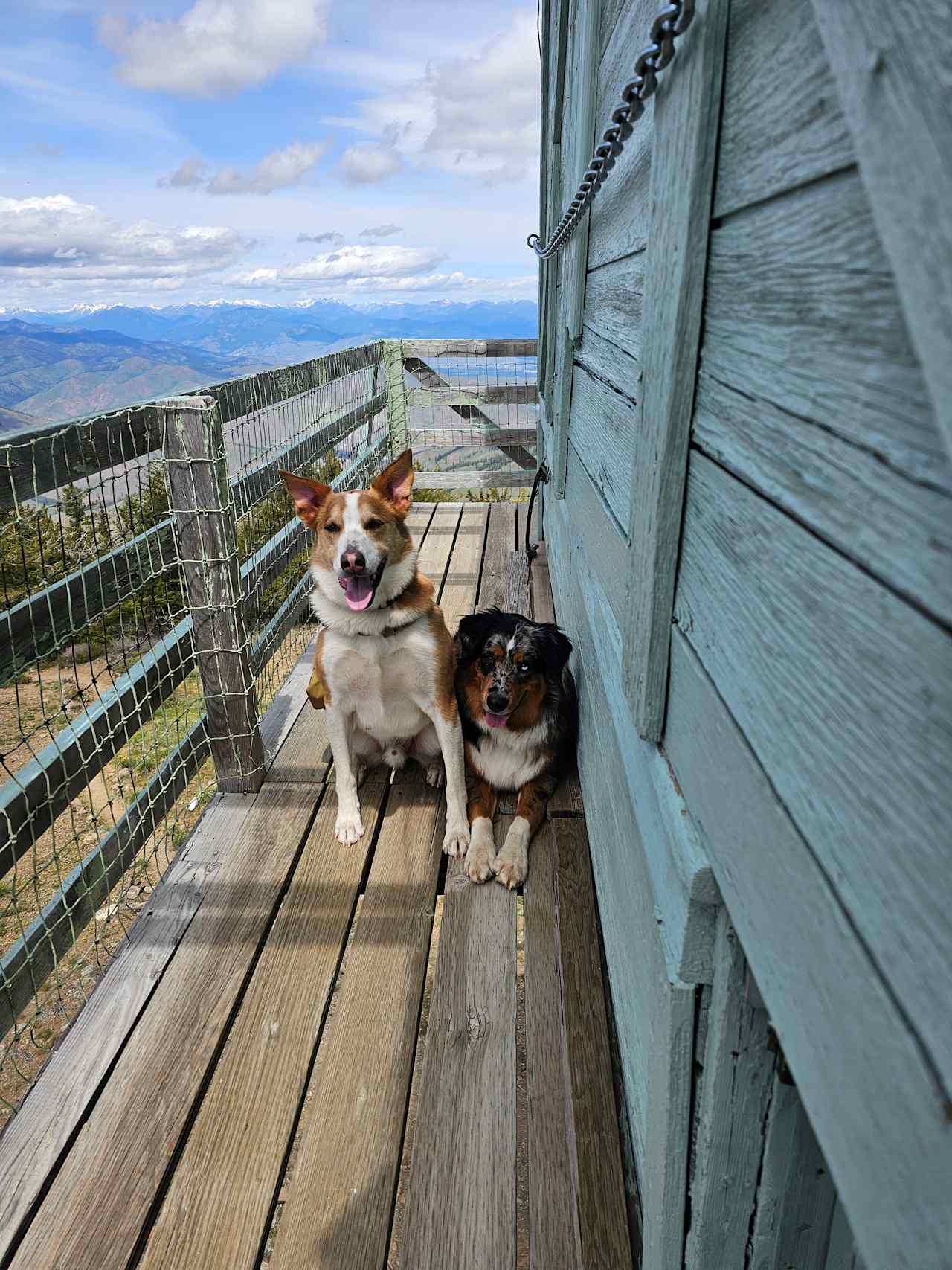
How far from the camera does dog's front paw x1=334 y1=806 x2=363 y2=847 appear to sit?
2.55 meters

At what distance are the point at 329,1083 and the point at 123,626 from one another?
5.34 feet

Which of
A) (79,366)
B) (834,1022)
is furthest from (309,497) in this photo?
(79,366)

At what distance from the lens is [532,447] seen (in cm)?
761

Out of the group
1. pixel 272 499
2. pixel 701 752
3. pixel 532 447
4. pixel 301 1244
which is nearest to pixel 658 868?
pixel 701 752

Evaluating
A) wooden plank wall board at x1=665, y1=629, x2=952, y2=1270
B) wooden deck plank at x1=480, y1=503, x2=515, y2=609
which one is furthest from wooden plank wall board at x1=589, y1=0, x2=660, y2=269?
wooden deck plank at x1=480, y1=503, x2=515, y2=609

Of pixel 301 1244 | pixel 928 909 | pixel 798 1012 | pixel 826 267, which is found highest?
pixel 826 267

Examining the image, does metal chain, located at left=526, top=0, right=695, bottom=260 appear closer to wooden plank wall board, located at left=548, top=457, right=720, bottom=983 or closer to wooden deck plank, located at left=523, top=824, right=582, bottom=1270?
wooden plank wall board, located at left=548, top=457, right=720, bottom=983

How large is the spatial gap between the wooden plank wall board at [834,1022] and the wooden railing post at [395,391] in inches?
256

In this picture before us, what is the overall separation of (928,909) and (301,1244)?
1.55m

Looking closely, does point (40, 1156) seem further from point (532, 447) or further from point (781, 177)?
point (532, 447)

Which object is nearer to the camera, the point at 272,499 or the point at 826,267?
the point at 826,267

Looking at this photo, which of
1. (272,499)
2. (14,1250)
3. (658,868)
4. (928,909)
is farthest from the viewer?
(272,499)

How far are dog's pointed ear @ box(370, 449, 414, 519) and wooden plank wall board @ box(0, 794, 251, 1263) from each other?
50.2 inches

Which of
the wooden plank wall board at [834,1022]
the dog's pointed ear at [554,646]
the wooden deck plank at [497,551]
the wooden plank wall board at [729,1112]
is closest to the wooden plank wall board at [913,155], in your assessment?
the wooden plank wall board at [834,1022]
